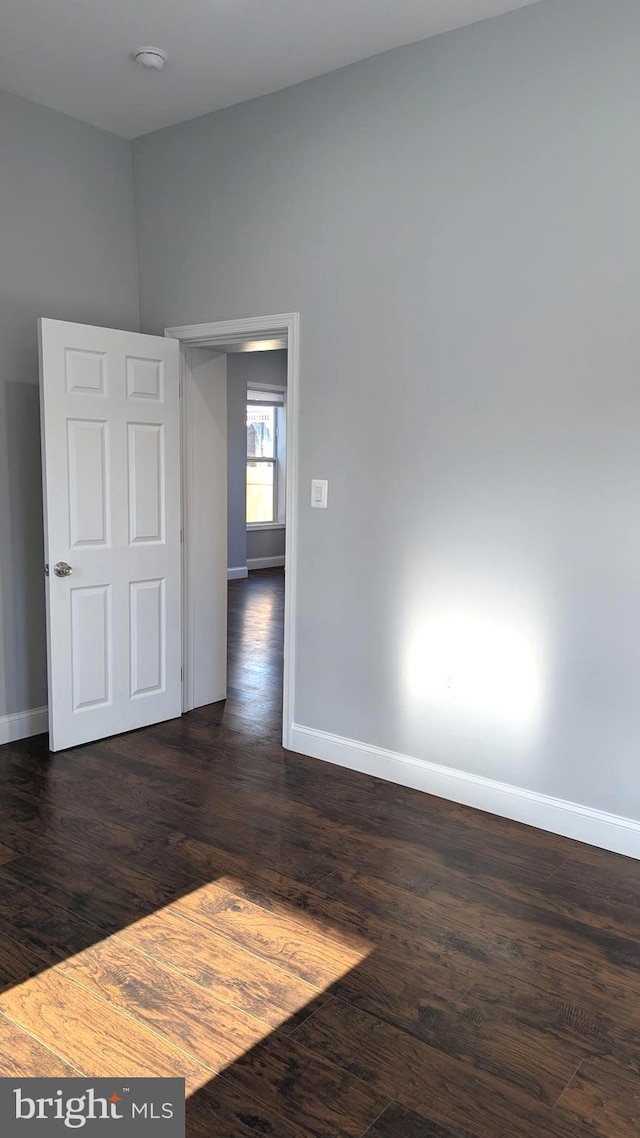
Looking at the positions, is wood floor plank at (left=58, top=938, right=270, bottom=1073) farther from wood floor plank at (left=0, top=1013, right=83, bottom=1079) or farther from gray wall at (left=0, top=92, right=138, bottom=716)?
gray wall at (left=0, top=92, right=138, bottom=716)

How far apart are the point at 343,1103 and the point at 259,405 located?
28.0 feet

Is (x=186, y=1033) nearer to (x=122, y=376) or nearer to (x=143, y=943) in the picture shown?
(x=143, y=943)

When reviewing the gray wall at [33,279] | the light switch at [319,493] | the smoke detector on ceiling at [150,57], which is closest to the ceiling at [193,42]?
the smoke detector on ceiling at [150,57]

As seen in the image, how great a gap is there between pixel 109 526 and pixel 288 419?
1.01 m

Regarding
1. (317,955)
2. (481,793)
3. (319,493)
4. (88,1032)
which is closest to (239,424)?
(319,493)

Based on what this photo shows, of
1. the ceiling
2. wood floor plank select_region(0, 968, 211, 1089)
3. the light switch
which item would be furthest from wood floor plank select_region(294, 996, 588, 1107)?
the ceiling

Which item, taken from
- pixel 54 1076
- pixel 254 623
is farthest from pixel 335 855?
pixel 254 623

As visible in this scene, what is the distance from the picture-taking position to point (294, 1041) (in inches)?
75.6

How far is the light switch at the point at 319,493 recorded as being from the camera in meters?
3.59

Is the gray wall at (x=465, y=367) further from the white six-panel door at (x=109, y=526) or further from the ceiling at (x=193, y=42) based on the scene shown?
the white six-panel door at (x=109, y=526)

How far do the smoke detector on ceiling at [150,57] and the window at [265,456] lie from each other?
20.5ft

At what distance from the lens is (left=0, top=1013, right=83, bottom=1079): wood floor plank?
1.78m

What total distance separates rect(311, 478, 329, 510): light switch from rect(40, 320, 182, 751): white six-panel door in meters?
0.87

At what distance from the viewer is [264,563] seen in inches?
389
